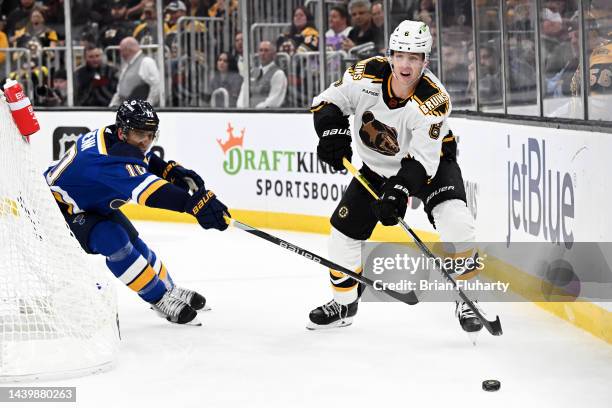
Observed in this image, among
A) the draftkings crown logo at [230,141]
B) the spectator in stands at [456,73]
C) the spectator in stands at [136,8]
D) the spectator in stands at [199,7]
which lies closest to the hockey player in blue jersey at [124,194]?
the spectator in stands at [456,73]

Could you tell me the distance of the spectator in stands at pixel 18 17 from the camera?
10.2 metres

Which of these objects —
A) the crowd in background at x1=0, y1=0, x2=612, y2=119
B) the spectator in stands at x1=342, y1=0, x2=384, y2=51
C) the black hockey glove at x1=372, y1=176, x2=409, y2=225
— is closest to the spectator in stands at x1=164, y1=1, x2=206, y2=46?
the crowd in background at x1=0, y1=0, x2=612, y2=119

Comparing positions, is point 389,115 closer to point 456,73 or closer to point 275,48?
point 456,73

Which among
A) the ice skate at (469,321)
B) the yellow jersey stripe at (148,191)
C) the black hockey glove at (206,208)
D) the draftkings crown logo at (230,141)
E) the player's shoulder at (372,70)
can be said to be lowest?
the ice skate at (469,321)

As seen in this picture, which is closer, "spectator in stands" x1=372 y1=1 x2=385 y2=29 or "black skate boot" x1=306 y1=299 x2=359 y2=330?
"black skate boot" x1=306 y1=299 x2=359 y2=330

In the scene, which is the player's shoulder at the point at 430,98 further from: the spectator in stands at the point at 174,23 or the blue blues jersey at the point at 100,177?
the spectator in stands at the point at 174,23

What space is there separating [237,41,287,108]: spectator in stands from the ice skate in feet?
13.6

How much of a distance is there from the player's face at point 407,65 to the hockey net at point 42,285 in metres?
1.34

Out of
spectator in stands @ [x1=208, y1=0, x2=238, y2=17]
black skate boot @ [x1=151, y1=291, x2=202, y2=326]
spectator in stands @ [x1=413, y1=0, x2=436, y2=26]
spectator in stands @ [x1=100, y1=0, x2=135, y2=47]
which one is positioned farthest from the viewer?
spectator in stands @ [x1=100, y1=0, x2=135, y2=47]

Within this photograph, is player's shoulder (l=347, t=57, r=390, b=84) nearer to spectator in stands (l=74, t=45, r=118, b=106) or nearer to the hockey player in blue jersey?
the hockey player in blue jersey

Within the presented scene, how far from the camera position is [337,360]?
4.34m

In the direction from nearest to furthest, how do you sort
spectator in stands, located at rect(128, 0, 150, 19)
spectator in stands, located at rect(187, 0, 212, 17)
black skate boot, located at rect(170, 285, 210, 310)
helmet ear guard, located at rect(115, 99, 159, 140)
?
helmet ear guard, located at rect(115, 99, 159, 140), black skate boot, located at rect(170, 285, 210, 310), spectator in stands, located at rect(187, 0, 212, 17), spectator in stands, located at rect(128, 0, 150, 19)

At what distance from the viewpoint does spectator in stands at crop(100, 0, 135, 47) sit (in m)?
9.62

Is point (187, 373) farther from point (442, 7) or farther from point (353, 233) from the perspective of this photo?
point (442, 7)
